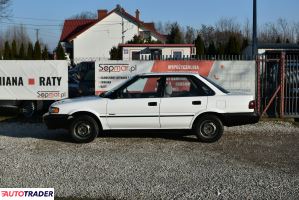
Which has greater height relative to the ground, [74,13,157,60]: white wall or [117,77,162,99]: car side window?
[74,13,157,60]: white wall

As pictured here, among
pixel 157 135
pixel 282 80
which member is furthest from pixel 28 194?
pixel 282 80

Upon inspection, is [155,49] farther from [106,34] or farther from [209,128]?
[209,128]

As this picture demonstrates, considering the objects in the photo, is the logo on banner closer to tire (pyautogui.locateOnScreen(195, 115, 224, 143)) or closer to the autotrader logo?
tire (pyautogui.locateOnScreen(195, 115, 224, 143))

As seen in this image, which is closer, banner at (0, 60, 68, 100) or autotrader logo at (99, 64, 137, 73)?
autotrader logo at (99, 64, 137, 73)

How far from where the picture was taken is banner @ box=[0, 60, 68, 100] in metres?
14.6

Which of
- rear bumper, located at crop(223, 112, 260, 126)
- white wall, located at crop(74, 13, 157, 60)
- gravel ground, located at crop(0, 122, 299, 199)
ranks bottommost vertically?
gravel ground, located at crop(0, 122, 299, 199)

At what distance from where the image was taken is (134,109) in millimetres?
9773

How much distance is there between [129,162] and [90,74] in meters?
8.14

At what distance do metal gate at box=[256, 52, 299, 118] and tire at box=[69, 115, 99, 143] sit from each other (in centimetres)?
618

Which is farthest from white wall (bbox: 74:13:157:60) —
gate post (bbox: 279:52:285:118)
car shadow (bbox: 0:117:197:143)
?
car shadow (bbox: 0:117:197:143)

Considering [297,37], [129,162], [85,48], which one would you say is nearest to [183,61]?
[129,162]

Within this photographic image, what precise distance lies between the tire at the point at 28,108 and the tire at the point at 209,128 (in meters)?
6.78

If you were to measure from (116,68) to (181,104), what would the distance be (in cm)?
481

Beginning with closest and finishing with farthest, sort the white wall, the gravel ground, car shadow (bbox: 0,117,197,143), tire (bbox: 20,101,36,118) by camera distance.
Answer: the gravel ground < car shadow (bbox: 0,117,197,143) < tire (bbox: 20,101,36,118) < the white wall
